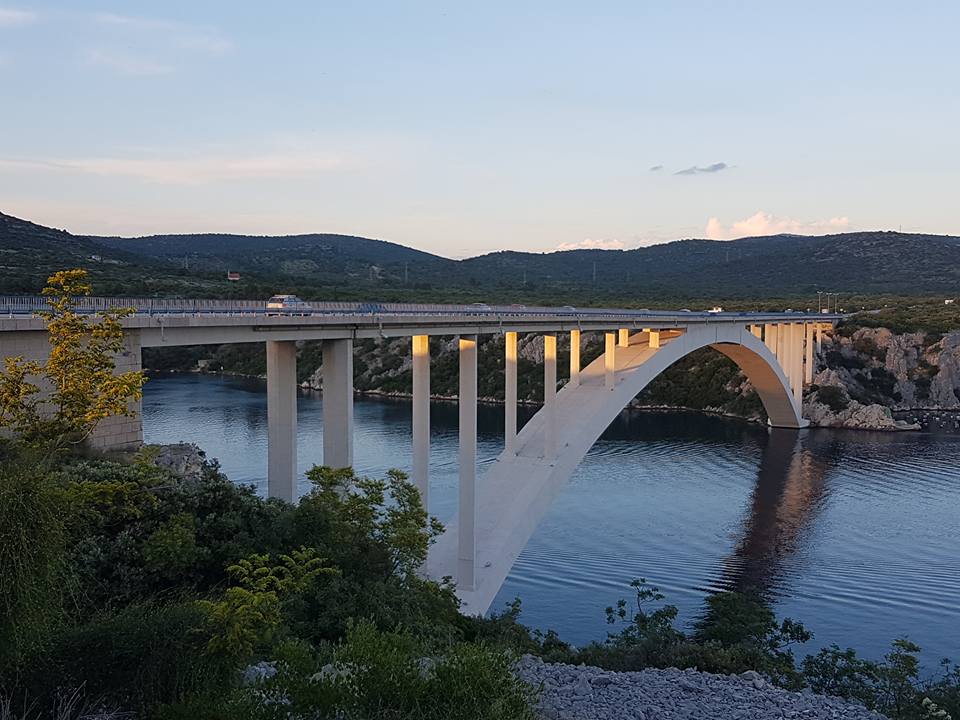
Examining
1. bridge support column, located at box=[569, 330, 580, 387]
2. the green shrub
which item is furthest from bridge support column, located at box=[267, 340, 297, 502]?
bridge support column, located at box=[569, 330, 580, 387]

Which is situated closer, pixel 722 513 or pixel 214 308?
pixel 214 308

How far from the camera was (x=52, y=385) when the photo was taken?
34.2ft

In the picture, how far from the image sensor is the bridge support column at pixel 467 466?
1855cm

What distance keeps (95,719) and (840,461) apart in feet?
129

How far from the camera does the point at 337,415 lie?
49.1 ft

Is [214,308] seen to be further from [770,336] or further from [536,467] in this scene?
[770,336]

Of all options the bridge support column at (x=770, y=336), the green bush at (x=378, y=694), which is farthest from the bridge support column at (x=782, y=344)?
the green bush at (x=378, y=694)

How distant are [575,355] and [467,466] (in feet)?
27.2

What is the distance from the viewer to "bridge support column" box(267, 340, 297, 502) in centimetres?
1363

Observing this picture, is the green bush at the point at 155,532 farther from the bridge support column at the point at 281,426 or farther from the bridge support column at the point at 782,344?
the bridge support column at the point at 782,344

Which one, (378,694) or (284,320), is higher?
(284,320)

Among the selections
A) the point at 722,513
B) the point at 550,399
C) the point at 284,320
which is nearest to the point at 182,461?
the point at 284,320

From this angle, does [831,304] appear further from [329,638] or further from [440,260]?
[329,638]

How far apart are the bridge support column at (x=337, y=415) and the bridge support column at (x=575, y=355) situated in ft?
36.3
